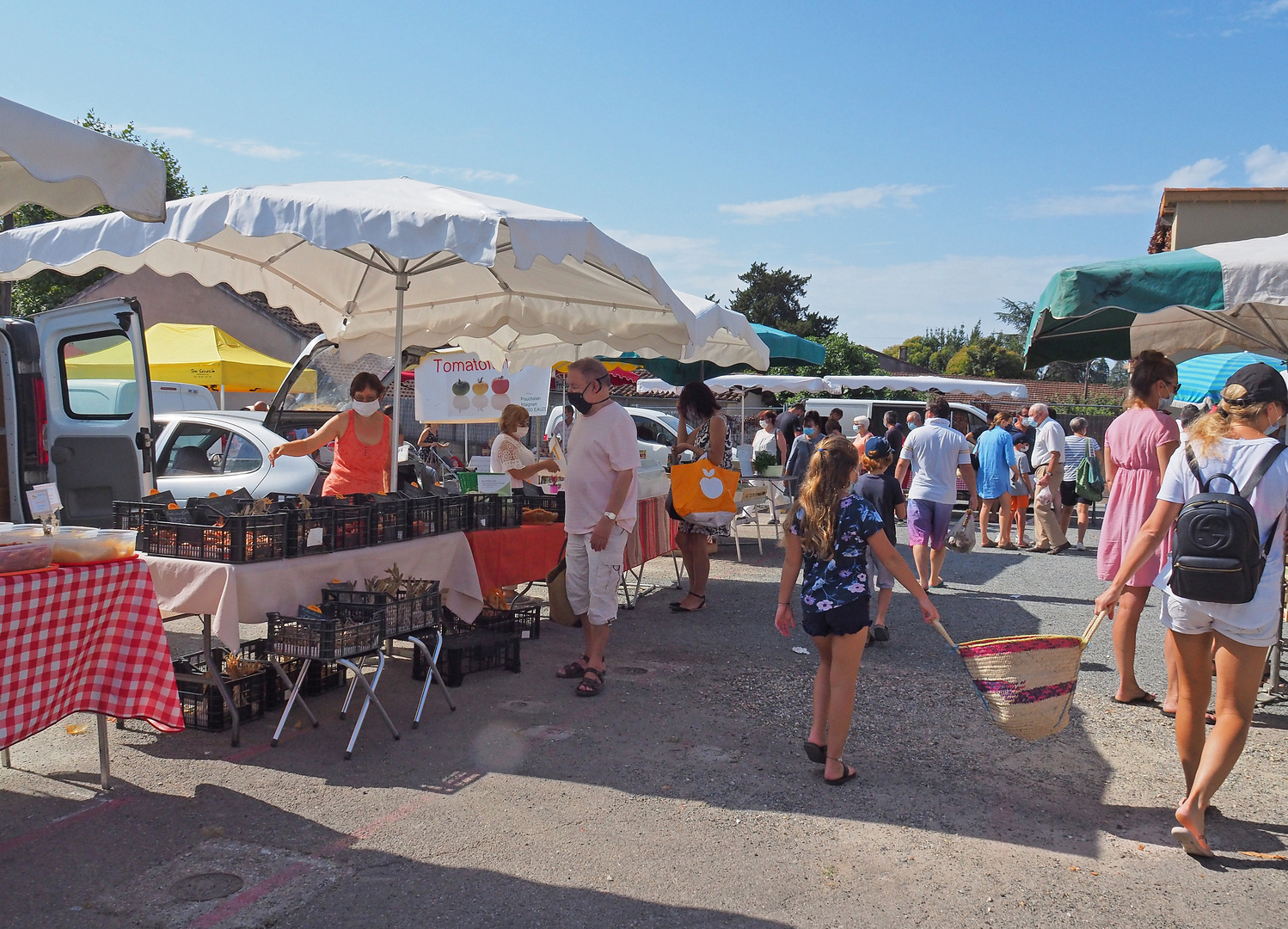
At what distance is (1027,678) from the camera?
12.1ft

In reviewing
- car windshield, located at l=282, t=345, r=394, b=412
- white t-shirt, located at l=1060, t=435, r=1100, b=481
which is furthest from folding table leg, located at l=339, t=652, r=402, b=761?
white t-shirt, located at l=1060, t=435, r=1100, b=481

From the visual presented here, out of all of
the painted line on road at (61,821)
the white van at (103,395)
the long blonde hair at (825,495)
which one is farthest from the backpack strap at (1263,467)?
the white van at (103,395)

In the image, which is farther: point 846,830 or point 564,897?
point 846,830

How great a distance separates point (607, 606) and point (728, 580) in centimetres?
421

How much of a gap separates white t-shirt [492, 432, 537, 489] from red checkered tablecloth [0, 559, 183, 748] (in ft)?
13.0

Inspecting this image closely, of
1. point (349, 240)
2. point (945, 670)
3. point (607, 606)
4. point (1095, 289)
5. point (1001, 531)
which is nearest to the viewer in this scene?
point (1095, 289)

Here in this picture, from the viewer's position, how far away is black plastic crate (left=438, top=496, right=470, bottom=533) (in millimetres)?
6051

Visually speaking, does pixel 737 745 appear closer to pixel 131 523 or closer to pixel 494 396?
pixel 131 523

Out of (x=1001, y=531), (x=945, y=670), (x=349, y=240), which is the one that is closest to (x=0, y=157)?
(x=349, y=240)

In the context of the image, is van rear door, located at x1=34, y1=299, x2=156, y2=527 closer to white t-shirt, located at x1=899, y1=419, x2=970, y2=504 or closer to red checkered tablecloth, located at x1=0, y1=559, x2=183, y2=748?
red checkered tablecloth, located at x1=0, y1=559, x2=183, y2=748

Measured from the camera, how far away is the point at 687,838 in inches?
146

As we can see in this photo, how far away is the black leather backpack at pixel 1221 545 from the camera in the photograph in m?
3.48

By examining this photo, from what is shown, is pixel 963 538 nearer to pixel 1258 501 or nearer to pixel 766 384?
pixel 1258 501

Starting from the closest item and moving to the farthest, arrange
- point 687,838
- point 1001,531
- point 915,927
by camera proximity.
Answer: point 915,927 → point 687,838 → point 1001,531
